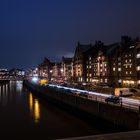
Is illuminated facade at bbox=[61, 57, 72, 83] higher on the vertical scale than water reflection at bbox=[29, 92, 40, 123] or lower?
higher

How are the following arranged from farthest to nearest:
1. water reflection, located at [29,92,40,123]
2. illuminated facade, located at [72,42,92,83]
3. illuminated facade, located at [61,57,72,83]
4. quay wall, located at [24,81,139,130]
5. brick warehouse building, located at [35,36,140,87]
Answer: illuminated facade, located at [61,57,72,83] < illuminated facade, located at [72,42,92,83] < brick warehouse building, located at [35,36,140,87] < water reflection, located at [29,92,40,123] < quay wall, located at [24,81,139,130]

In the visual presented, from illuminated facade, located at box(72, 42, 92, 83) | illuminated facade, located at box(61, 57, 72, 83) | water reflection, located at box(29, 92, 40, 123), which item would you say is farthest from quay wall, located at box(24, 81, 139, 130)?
illuminated facade, located at box(61, 57, 72, 83)

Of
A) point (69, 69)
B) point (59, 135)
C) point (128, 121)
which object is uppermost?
point (69, 69)

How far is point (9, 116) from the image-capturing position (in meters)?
51.5

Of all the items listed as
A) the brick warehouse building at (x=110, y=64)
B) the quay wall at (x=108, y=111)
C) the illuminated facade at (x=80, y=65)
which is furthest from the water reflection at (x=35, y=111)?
the illuminated facade at (x=80, y=65)

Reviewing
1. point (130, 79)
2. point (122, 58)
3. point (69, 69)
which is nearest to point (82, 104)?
point (130, 79)

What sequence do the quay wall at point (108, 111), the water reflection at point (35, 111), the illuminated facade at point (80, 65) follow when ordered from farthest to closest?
the illuminated facade at point (80, 65), the water reflection at point (35, 111), the quay wall at point (108, 111)

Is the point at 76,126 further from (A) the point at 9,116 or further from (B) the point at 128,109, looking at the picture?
(A) the point at 9,116

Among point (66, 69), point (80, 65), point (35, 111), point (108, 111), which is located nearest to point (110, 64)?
point (80, 65)

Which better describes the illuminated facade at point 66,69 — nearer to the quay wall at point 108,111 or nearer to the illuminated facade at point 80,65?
the illuminated facade at point 80,65

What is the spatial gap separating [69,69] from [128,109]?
139 m

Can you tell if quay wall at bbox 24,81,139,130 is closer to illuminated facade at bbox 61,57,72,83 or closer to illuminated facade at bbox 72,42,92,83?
Result: illuminated facade at bbox 72,42,92,83

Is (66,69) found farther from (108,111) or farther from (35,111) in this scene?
(108,111)

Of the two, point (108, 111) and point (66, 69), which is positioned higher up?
point (66, 69)
